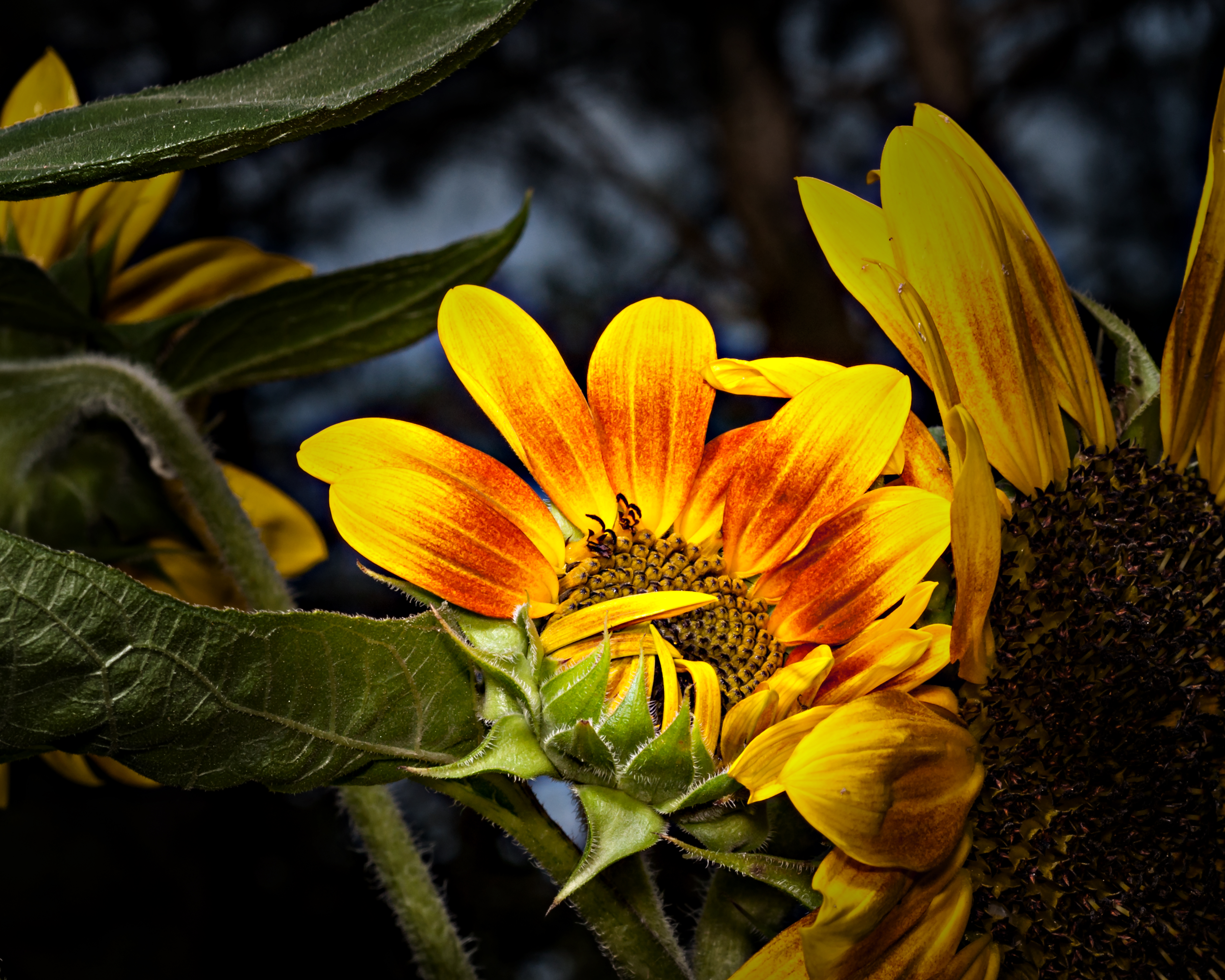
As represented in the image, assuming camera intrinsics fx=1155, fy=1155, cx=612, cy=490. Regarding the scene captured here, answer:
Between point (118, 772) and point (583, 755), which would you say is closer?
point (583, 755)

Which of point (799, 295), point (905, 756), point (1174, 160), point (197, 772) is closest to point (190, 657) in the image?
point (197, 772)

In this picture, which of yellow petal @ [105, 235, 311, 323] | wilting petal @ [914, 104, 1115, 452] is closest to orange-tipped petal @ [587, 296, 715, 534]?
wilting petal @ [914, 104, 1115, 452]

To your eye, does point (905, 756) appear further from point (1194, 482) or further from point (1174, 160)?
point (1174, 160)

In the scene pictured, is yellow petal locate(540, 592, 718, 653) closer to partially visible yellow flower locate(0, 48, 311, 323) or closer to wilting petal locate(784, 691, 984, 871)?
wilting petal locate(784, 691, 984, 871)

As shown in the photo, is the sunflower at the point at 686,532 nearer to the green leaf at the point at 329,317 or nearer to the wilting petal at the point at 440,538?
the wilting petal at the point at 440,538

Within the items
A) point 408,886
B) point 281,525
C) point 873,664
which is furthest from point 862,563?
point 281,525

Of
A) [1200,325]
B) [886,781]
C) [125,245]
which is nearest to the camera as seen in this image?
[886,781]

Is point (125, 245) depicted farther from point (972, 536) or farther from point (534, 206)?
point (534, 206)

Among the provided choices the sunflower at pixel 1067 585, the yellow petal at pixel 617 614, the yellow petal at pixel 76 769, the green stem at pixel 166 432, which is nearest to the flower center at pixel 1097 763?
the sunflower at pixel 1067 585
